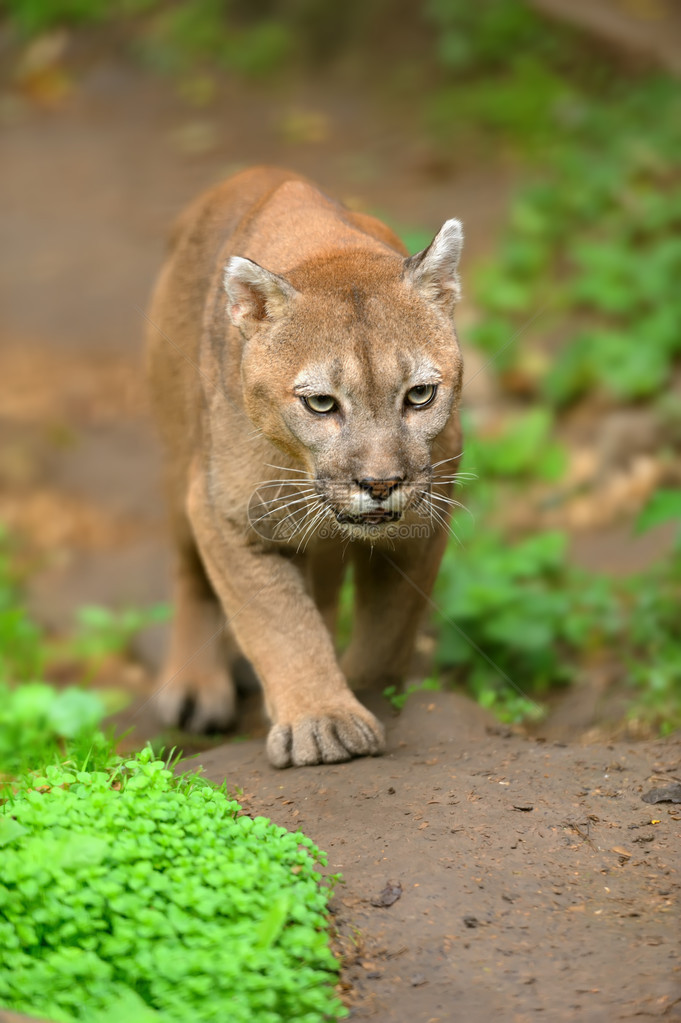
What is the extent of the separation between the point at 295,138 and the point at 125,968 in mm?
12701

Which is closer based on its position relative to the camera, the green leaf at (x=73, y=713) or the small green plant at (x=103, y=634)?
the green leaf at (x=73, y=713)

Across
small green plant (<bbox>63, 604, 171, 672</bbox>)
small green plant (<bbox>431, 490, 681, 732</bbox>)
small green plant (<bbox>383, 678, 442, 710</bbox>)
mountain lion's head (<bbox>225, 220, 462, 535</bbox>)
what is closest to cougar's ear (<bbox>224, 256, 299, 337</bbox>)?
mountain lion's head (<bbox>225, 220, 462, 535</bbox>)

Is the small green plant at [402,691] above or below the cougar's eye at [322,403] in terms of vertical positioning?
below

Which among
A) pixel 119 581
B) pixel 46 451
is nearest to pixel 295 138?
pixel 46 451

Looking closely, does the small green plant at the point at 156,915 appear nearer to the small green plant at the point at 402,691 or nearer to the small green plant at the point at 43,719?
the small green plant at the point at 402,691

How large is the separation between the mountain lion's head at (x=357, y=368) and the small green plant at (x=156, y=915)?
1.18m

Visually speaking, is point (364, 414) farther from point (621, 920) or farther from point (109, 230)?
point (109, 230)

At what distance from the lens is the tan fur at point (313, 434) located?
4141mm

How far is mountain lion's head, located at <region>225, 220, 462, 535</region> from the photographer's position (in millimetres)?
4090

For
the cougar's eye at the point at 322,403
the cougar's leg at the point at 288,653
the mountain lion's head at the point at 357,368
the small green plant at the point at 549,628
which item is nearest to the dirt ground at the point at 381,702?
the cougar's leg at the point at 288,653

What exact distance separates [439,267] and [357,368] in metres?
0.62

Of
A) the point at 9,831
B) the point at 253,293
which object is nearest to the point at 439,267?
the point at 253,293

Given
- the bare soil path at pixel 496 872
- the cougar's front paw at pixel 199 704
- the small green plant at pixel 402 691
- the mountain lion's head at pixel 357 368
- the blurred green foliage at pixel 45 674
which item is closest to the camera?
the bare soil path at pixel 496 872

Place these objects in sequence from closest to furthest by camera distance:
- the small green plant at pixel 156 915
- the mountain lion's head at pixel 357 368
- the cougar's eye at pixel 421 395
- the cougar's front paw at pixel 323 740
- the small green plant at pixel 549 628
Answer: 1. the small green plant at pixel 156 915
2. the mountain lion's head at pixel 357 368
3. the cougar's eye at pixel 421 395
4. the cougar's front paw at pixel 323 740
5. the small green plant at pixel 549 628
